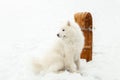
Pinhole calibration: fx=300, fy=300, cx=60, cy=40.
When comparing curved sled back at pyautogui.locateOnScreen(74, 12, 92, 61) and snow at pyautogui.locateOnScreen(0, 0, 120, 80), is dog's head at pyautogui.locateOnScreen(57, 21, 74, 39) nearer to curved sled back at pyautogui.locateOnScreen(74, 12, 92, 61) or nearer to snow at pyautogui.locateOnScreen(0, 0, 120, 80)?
snow at pyautogui.locateOnScreen(0, 0, 120, 80)

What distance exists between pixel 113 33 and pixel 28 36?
2.99 m

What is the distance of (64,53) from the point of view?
551 centimetres

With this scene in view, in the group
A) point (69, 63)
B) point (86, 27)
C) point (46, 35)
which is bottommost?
point (46, 35)

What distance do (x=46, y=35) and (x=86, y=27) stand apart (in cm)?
428

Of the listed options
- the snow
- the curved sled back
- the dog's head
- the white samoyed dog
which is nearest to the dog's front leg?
the white samoyed dog

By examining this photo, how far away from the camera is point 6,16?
15.1 metres

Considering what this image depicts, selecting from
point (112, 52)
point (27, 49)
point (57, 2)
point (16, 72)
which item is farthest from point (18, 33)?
point (57, 2)

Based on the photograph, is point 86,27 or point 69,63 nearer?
point 69,63

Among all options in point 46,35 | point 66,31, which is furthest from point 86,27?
point 46,35

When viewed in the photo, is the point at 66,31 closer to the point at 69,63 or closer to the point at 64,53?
the point at 64,53

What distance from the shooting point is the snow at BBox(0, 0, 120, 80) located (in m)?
5.54

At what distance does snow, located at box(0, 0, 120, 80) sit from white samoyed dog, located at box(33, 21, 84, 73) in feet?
0.61

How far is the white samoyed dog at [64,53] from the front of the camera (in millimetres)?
5406

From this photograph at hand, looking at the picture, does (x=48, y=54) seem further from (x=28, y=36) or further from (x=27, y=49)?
(x=28, y=36)
